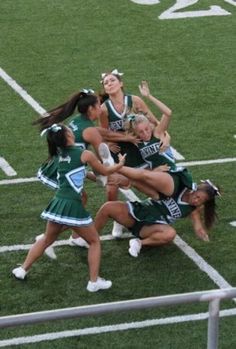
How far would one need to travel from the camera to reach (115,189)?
8.73m

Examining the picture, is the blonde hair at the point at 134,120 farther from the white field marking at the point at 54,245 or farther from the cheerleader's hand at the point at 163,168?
the white field marking at the point at 54,245

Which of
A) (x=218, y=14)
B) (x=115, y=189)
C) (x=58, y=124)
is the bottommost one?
(x=218, y=14)

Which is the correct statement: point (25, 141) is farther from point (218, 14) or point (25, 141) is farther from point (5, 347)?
point (218, 14)

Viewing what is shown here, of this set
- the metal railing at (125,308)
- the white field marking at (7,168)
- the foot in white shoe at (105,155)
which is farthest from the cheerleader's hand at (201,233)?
the metal railing at (125,308)

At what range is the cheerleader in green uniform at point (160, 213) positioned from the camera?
8117 mm

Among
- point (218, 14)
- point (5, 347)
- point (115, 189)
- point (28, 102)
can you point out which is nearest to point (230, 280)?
point (115, 189)

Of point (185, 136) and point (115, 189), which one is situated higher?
point (115, 189)

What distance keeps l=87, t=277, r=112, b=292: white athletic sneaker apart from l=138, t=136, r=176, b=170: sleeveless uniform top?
1.28 meters

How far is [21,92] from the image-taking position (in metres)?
12.7

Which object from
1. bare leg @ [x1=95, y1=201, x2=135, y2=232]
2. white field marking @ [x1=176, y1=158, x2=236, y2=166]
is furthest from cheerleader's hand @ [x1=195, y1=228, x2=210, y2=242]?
white field marking @ [x1=176, y1=158, x2=236, y2=166]

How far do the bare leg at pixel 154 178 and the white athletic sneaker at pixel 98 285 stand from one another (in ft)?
2.96

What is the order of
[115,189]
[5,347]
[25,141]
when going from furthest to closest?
[25,141]
[115,189]
[5,347]

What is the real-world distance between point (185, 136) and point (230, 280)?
11.8ft

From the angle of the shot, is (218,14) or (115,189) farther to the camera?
(218,14)
